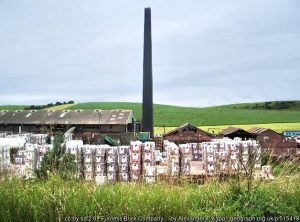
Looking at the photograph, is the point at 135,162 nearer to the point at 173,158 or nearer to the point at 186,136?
the point at 173,158

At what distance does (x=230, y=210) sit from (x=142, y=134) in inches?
958

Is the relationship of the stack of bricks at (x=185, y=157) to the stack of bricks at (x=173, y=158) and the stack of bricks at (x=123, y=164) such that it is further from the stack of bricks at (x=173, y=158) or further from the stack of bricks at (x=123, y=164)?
the stack of bricks at (x=123, y=164)

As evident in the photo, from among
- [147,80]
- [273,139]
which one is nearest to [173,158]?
[273,139]

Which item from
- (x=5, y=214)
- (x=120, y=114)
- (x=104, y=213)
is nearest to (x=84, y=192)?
(x=104, y=213)

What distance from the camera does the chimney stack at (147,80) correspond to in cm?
3297

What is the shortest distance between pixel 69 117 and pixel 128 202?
142 ft

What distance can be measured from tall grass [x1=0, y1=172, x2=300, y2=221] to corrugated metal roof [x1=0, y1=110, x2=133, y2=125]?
123 ft

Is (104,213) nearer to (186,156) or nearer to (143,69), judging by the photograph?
(186,156)

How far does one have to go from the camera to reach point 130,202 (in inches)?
182

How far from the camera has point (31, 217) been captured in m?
4.47

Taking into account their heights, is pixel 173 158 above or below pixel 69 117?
below

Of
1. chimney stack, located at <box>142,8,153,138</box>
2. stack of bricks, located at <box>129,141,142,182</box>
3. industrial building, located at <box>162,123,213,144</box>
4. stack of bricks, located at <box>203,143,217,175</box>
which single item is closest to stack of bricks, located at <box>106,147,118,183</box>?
stack of bricks, located at <box>129,141,142,182</box>

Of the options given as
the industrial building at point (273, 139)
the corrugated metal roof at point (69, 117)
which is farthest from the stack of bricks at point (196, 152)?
the corrugated metal roof at point (69, 117)

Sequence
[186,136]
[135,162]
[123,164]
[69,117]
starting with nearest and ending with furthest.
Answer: [135,162], [123,164], [186,136], [69,117]
